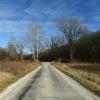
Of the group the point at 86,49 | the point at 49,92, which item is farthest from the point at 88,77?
the point at 86,49

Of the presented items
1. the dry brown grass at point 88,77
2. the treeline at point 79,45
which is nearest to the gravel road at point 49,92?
the dry brown grass at point 88,77

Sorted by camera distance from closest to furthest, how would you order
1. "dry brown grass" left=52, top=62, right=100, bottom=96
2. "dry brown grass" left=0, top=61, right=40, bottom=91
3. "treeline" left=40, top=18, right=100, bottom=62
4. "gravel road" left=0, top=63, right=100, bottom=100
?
1. "gravel road" left=0, top=63, right=100, bottom=100
2. "dry brown grass" left=52, top=62, right=100, bottom=96
3. "dry brown grass" left=0, top=61, right=40, bottom=91
4. "treeline" left=40, top=18, right=100, bottom=62

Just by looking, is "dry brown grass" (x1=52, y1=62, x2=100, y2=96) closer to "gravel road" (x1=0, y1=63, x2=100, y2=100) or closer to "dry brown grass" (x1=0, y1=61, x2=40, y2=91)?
"gravel road" (x1=0, y1=63, x2=100, y2=100)

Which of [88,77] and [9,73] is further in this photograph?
[9,73]

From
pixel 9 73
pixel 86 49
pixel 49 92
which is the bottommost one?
pixel 49 92

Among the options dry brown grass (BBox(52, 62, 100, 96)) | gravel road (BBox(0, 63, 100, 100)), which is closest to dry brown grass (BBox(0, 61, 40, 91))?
gravel road (BBox(0, 63, 100, 100))

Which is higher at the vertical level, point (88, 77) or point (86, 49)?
point (86, 49)

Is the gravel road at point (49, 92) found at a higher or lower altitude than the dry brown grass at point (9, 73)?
lower

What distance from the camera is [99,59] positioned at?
3627 inches

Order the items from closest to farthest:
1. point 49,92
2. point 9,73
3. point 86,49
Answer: point 49,92, point 9,73, point 86,49

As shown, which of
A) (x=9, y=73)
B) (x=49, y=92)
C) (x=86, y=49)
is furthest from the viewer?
(x=86, y=49)

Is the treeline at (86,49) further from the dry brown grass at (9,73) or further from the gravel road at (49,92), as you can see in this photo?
the gravel road at (49,92)

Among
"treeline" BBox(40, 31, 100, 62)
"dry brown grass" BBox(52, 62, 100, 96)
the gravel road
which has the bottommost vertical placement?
the gravel road

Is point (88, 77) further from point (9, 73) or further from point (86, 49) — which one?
point (86, 49)
